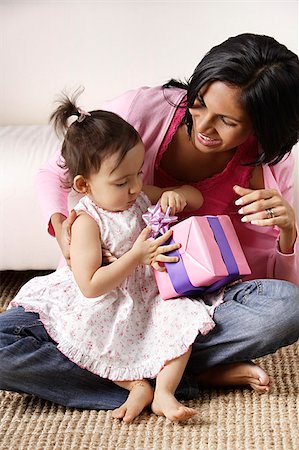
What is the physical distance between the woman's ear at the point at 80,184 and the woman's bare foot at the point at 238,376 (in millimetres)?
372

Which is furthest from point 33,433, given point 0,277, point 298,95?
point 0,277

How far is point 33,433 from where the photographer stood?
142 centimetres

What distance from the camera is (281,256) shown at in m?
1.64

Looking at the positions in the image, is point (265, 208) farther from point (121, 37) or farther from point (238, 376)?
point (121, 37)

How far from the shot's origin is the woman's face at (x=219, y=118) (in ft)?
4.83

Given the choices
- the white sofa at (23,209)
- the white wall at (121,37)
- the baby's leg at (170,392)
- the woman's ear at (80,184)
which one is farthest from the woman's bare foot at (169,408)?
the white wall at (121,37)

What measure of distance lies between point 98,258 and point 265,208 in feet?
0.93

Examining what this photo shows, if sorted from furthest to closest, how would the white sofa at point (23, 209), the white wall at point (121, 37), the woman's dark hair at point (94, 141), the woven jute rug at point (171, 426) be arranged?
the white wall at point (121, 37)
the white sofa at point (23, 209)
the woman's dark hair at point (94, 141)
the woven jute rug at point (171, 426)

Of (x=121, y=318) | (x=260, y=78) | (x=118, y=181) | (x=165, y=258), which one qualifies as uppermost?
(x=260, y=78)

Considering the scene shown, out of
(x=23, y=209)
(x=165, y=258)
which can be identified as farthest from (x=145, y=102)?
(x=23, y=209)

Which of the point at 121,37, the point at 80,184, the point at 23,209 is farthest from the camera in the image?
the point at 121,37

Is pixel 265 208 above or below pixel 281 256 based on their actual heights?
above

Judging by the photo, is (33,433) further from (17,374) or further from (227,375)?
(227,375)

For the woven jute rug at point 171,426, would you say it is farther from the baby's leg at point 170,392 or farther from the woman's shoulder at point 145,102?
the woman's shoulder at point 145,102
